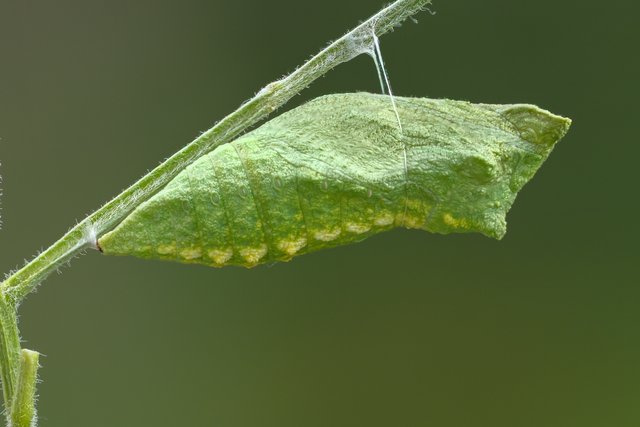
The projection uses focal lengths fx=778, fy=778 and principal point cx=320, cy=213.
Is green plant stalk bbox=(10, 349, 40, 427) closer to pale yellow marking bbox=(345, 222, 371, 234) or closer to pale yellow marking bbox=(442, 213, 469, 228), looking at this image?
pale yellow marking bbox=(345, 222, 371, 234)

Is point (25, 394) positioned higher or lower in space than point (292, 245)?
lower

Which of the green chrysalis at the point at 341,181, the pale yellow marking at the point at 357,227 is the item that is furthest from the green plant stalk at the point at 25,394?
the pale yellow marking at the point at 357,227

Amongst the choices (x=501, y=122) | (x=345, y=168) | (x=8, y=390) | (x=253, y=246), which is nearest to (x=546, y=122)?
(x=501, y=122)

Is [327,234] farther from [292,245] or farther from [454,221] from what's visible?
[454,221]

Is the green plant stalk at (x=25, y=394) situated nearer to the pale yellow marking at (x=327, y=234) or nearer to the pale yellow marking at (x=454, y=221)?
the pale yellow marking at (x=327, y=234)

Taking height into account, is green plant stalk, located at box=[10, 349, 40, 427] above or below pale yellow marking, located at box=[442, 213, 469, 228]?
below

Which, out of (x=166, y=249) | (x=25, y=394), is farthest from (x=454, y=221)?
(x=25, y=394)

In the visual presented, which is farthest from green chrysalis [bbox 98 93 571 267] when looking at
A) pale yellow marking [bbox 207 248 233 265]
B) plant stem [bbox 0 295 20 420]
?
plant stem [bbox 0 295 20 420]
